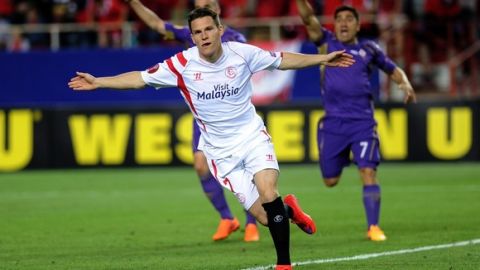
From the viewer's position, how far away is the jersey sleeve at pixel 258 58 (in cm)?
892

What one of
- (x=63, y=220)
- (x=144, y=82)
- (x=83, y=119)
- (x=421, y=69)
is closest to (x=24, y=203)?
(x=63, y=220)

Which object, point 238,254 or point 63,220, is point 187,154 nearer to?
point 63,220

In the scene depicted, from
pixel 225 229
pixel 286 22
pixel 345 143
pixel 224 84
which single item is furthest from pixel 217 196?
pixel 286 22

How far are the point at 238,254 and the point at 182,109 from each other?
1198cm

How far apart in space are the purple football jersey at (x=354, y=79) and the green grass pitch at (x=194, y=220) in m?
1.34

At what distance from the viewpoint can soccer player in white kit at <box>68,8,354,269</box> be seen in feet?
28.7

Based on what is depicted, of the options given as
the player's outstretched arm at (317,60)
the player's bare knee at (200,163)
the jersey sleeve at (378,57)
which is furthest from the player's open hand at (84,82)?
the jersey sleeve at (378,57)

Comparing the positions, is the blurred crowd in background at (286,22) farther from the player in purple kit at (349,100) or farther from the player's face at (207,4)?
the player's face at (207,4)

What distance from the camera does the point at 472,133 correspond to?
21.3 meters

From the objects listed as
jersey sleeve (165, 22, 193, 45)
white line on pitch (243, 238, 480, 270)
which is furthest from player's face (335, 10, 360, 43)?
white line on pitch (243, 238, 480, 270)

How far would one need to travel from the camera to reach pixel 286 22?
79.1ft

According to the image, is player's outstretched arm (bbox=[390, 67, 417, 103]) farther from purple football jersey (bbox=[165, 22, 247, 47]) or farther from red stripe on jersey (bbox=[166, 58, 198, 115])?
red stripe on jersey (bbox=[166, 58, 198, 115])

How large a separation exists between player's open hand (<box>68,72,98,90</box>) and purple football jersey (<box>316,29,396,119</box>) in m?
3.78

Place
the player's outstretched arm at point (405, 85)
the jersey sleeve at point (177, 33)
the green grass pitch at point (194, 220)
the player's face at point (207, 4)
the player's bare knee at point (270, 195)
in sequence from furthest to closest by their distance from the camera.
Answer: the jersey sleeve at point (177, 33), the player's outstretched arm at point (405, 85), the player's face at point (207, 4), the green grass pitch at point (194, 220), the player's bare knee at point (270, 195)
